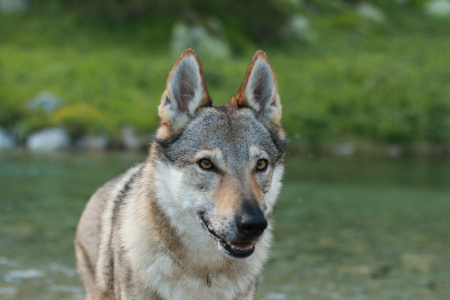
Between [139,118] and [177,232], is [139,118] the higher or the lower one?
A: the higher one

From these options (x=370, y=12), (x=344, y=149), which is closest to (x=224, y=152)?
(x=344, y=149)

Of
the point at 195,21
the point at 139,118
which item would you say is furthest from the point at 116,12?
the point at 139,118

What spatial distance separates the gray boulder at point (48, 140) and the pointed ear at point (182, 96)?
20.2 meters

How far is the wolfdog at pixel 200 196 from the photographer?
16.3ft

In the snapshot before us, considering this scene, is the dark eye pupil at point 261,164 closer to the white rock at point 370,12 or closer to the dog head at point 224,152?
the dog head at point 224,152

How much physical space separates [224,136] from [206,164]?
0.90ft

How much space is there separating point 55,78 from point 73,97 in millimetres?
2305

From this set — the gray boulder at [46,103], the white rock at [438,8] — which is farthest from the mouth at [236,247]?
the white rock at [438,8]

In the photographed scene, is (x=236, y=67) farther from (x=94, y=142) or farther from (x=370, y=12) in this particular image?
(x=370, y=12)

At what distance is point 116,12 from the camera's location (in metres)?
39.7

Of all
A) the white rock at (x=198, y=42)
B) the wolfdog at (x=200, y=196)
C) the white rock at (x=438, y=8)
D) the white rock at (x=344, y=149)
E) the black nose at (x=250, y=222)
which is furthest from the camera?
the white rock at (x=438, y=8)

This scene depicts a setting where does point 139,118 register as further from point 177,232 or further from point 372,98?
point 177,232

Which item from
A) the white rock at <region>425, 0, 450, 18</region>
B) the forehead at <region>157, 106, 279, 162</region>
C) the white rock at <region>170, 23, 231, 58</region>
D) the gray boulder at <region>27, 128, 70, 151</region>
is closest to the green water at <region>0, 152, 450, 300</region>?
the gray boulder at <region>27, 128, 70, 151</region>

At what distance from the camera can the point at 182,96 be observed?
5.59 metres
